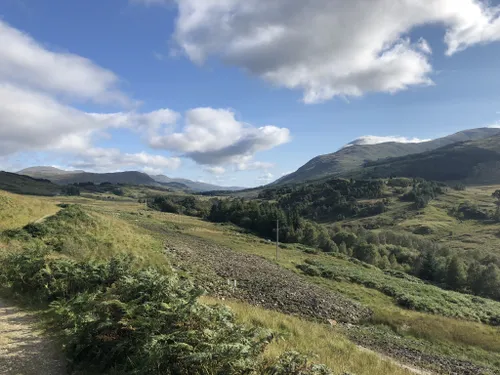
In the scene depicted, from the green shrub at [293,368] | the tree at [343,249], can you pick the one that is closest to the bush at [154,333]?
the green shrub at [293,368]

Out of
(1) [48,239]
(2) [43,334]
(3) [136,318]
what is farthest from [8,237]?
(3) [136,318]

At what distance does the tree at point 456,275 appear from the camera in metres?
72.6

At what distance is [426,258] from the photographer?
280 ft

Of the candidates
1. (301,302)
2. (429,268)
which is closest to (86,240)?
(301,302)

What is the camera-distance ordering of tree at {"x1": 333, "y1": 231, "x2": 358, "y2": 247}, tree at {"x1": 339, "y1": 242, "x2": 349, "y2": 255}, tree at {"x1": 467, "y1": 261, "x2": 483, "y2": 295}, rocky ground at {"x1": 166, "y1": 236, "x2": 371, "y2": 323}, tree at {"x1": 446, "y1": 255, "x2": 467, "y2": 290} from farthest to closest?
1. tree at {"x1": 333, "y1": 231, "x2": 358, "y2": 247}
2. tree at {"x1": 339, "y1": 242, "x2": 349, "y2": 255}
3. tree at {"x1": 446, "y1": 255, "x2": 467, "y2": 290}
4. tree at {"x1": 467, "y1": 261, "x2": 483, "y2": 295}
5. rocky ground at {"x1": 166, "y1": 236, "x2": 371, "y2": 323}

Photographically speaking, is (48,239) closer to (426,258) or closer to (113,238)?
(113,238)

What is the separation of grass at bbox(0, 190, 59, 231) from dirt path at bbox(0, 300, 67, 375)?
16727mm

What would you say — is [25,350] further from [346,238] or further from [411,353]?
[346,238]

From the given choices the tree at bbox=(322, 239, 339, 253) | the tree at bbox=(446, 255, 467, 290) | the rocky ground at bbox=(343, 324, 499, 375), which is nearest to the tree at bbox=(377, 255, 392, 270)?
the tree at bbox=(322, 239, 339, 253)

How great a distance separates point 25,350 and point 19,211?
986 inches

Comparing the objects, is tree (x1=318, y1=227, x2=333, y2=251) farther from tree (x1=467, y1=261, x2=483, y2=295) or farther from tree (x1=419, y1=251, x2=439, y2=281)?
tree (x1=467, y1=261, x2=483, y2=295)

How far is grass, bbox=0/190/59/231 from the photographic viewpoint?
1038 inches

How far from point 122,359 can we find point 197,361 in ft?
6.76

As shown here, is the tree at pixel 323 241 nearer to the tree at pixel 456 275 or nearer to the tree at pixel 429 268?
the tree at pixel 429 268
